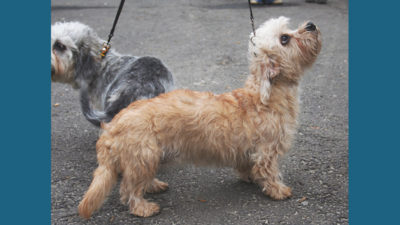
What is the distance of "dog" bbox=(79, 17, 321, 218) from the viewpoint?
3.17 metres

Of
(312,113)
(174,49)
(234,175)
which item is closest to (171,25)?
(174,49)

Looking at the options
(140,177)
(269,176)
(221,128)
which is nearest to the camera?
(140,177)

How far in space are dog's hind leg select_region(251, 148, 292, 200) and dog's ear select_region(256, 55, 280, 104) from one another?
534mm

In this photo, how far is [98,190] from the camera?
121 inches

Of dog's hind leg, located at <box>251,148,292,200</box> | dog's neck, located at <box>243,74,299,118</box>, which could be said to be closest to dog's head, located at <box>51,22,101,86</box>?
dog's neck, located at <box>243,74,299,118</box>

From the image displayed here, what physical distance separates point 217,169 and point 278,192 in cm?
86

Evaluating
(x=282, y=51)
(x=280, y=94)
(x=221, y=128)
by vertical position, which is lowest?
(x=221, y=128)

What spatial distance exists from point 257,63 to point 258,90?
25 centimetres

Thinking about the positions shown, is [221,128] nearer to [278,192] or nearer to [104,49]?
[278,192]

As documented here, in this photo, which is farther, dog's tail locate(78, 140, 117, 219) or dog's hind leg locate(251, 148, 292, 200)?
dog's hind leg locate(251, 148, 292, 200)

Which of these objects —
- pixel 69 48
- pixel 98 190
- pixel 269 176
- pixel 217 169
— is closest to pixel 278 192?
pixel 269 176

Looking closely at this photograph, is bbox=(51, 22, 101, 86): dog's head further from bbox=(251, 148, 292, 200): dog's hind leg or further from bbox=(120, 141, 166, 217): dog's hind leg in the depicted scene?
bbox=(251, 148, 292, 200): dog's hind leg

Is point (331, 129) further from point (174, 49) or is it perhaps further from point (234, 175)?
point (174, 49)

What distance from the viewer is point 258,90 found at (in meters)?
3.52
